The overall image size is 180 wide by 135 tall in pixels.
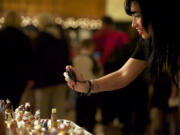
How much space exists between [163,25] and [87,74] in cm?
229

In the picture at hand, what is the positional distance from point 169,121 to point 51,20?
1882mm

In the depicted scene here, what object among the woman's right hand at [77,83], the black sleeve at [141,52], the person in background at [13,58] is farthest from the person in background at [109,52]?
Result: the woman's right hand at [77,83]

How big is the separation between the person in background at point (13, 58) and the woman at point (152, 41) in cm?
157

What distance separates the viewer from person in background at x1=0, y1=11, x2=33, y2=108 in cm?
351

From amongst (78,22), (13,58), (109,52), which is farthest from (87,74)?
(78,22)

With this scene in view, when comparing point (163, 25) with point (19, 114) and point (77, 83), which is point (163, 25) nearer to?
point (77, 83)

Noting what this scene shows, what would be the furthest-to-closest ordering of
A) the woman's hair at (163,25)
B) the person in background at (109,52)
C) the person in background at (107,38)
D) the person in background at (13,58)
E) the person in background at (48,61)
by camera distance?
the person in background at (107,38)
the person in background at (48,61)
the person in background at (109,52)
the person in background at (13,58)
the woman's hair at (163,25)

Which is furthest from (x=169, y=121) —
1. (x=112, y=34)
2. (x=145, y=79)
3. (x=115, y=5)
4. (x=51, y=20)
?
(x=115, y=5)

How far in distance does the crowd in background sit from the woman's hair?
1.70 meters

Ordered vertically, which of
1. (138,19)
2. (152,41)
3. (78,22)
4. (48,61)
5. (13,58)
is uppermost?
(78,22)

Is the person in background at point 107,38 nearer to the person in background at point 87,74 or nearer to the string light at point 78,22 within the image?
the person in background at point 87,74

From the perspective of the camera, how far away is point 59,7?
992 centimetres

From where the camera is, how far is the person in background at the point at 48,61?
4090 mm

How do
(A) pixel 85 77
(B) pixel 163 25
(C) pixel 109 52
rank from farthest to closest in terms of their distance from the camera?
(C) pixel 109 52 < (A) pixel 85 77 < (B) pixel 163 25
